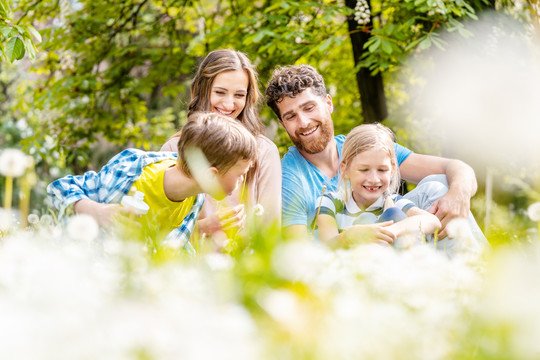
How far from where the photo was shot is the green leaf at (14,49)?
2.49m

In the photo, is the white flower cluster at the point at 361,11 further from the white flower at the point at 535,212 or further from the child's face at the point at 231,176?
the white flower at the point at 535,212

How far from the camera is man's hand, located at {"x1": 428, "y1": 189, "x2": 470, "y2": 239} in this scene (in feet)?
9.19

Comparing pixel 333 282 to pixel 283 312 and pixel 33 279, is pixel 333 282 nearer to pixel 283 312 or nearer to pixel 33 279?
pixel 283 312

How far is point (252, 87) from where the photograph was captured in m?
3.52

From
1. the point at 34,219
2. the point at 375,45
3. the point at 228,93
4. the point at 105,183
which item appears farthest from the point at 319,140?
the point at 34,219

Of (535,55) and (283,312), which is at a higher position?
(535,55)

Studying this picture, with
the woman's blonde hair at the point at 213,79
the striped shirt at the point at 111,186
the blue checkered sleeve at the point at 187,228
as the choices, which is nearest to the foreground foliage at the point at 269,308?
the blue checkered sleeve at the point at 187,228

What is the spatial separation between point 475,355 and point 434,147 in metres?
5.42

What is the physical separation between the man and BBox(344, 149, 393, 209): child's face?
1.15ft

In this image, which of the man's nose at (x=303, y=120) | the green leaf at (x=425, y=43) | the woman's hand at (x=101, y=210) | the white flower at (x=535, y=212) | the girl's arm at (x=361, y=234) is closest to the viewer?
the white flower at (x=535, y=212)

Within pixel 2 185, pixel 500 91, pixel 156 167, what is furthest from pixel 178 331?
pixel 2 185

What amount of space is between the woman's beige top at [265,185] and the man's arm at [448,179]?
94cm

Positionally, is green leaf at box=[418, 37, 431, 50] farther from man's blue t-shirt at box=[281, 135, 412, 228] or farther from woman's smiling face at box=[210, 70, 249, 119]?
woman's smiling face at box=[210, 70, 249, 119]

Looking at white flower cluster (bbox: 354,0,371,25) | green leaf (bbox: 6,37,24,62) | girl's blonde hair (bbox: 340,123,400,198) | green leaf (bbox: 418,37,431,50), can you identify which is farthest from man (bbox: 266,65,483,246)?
green leaf (bbox: 6,37,24,62)
